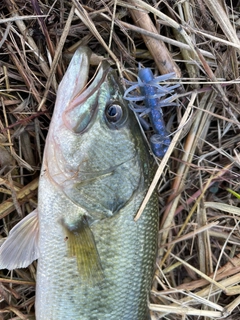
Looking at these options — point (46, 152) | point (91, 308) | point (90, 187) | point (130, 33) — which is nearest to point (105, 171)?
point (90, 187)

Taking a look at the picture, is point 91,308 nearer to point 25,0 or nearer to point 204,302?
point 204,302

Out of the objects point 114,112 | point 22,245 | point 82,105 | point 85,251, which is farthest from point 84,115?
point 22,245

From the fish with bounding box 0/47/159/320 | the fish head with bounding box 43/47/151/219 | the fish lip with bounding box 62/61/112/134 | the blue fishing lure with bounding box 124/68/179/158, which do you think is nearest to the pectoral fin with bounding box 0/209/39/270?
the fish with bounding box 0/47/159/320

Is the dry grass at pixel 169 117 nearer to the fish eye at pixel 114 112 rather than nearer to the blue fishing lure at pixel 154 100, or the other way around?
the blue fishing lure at pixel 154 100

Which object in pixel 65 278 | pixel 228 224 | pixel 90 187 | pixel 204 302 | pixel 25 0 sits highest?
pixel 25 0

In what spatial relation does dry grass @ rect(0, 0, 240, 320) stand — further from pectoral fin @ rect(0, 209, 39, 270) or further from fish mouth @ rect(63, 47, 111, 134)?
fish mouth @ rect(63, 47, 111, 134)

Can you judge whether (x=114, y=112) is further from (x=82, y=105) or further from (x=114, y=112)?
(x=82, y=105)
